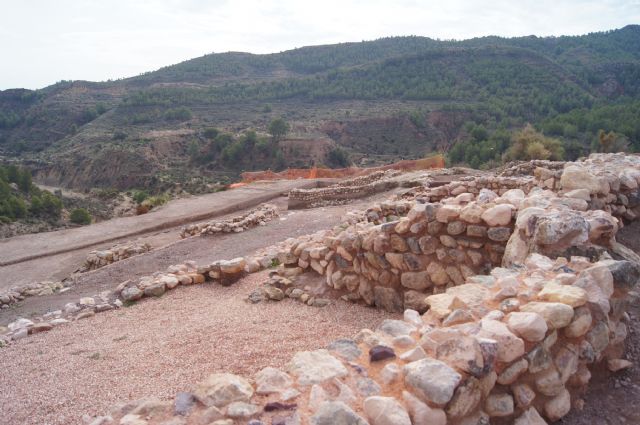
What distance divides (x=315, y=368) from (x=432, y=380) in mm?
670

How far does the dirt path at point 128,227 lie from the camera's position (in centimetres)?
1477

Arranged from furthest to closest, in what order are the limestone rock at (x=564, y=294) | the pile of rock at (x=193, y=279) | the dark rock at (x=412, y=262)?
1. the pile of rock at (x=193, y=279)
2. the dark rock at (x=412, y=262)
3. the limestone rock at (x=564, y=294)

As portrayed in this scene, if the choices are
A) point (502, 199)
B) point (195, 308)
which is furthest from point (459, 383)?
point (195, 308)

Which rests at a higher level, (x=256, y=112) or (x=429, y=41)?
(x=429, y=41)

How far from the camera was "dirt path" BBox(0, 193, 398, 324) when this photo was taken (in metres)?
9.29

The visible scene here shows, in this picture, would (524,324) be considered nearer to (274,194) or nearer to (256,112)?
(274,194)

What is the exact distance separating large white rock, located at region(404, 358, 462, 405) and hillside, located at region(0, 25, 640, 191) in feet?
109

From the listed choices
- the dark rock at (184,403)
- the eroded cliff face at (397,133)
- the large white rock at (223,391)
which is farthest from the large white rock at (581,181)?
the eroded cliff face at (397,133)

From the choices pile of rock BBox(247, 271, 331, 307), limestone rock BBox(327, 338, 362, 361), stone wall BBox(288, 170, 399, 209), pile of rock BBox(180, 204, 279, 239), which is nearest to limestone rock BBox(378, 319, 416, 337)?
limestone rock BBox(327, 338, 362, 361)

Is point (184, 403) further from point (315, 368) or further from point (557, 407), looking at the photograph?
point (557, 407)

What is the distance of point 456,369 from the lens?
2434 millimetres

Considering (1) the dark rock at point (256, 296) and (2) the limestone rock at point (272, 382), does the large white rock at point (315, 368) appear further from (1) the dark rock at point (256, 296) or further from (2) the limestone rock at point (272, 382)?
(1) the dark rock at point (256, 296)

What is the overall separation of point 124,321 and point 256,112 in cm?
6429

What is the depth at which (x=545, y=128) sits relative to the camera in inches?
1695
